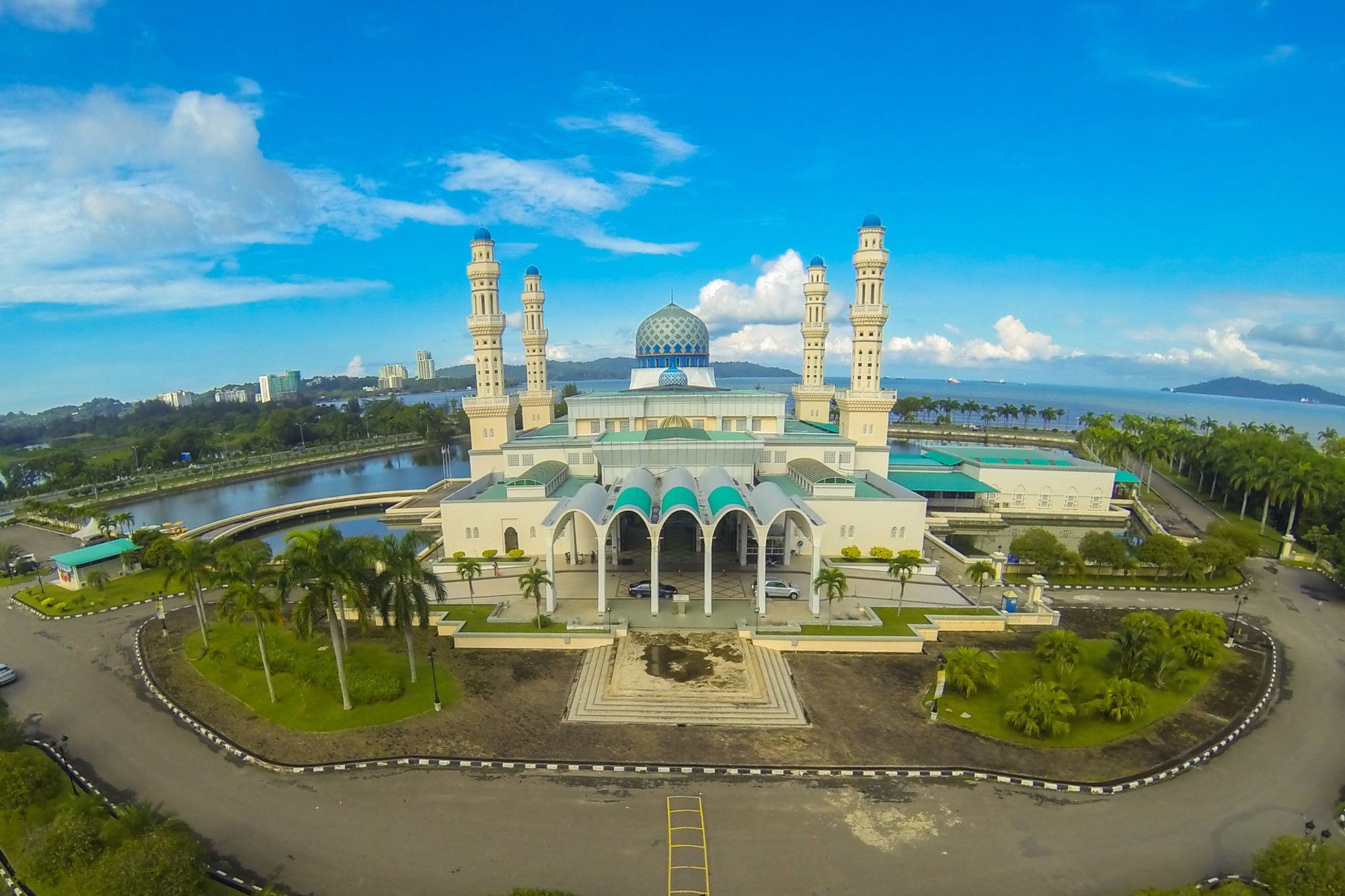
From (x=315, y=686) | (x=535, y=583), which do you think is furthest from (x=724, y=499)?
(x=315, y=686)

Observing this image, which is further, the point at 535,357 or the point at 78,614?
the point at 535,357

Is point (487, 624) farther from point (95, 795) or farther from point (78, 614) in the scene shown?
point (78, 614)

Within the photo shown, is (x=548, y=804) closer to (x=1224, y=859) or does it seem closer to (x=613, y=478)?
(x=1224, y=859)

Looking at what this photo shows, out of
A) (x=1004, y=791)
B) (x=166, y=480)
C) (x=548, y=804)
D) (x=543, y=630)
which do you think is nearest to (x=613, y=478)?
(x=543, y=630)

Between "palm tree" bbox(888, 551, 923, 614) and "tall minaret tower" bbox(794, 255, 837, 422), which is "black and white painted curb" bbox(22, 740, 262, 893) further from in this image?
"tall minaret tower" bbox(794, 255, 837, 422)

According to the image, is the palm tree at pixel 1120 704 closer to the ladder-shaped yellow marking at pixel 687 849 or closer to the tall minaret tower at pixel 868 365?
the ladder-shaped yellow marking at pixel 687 849

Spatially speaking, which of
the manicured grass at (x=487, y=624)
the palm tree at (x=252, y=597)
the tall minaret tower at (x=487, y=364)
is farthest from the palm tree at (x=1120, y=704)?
the tall minaret tower at (x=487, y=364)

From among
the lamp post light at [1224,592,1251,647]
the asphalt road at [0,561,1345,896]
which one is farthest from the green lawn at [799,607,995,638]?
the lamp post light at [1224,592,1251,647]
